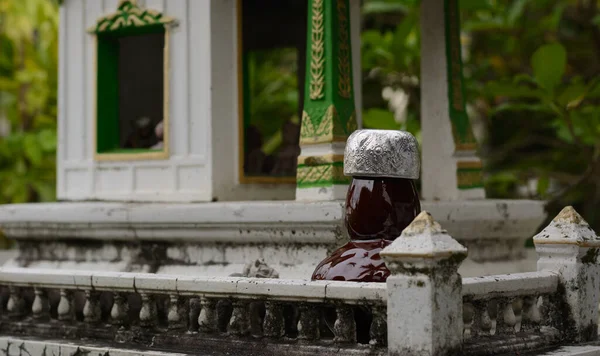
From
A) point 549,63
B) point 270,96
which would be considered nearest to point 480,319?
point 549,63

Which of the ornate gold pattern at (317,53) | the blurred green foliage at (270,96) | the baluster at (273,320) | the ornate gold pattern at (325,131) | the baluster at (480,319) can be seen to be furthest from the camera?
the blurred green foliage at (270,96)

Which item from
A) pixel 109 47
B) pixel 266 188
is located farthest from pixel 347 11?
pixel 109 47

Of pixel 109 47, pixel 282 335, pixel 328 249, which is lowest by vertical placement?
pixel 282 335

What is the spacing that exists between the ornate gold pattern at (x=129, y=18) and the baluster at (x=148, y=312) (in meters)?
2.41

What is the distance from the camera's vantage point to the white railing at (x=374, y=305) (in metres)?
4.10

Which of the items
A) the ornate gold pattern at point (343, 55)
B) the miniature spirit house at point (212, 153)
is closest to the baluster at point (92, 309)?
the miniature spirit house at point (212, 153)

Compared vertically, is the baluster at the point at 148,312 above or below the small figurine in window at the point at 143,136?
below

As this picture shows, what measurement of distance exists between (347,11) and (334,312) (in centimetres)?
252

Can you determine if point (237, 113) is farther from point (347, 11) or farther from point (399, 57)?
point (399, 57)

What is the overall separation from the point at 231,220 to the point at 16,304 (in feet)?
4.66

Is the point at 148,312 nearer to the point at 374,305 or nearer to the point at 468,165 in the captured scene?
the point at 374,305

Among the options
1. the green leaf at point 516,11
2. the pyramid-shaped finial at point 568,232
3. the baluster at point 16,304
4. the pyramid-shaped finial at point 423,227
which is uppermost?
the green leaf at point 516,11

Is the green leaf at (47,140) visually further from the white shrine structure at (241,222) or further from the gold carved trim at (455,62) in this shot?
the gold carved trim at (455,62)

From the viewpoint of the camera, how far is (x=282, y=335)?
4723 mm
